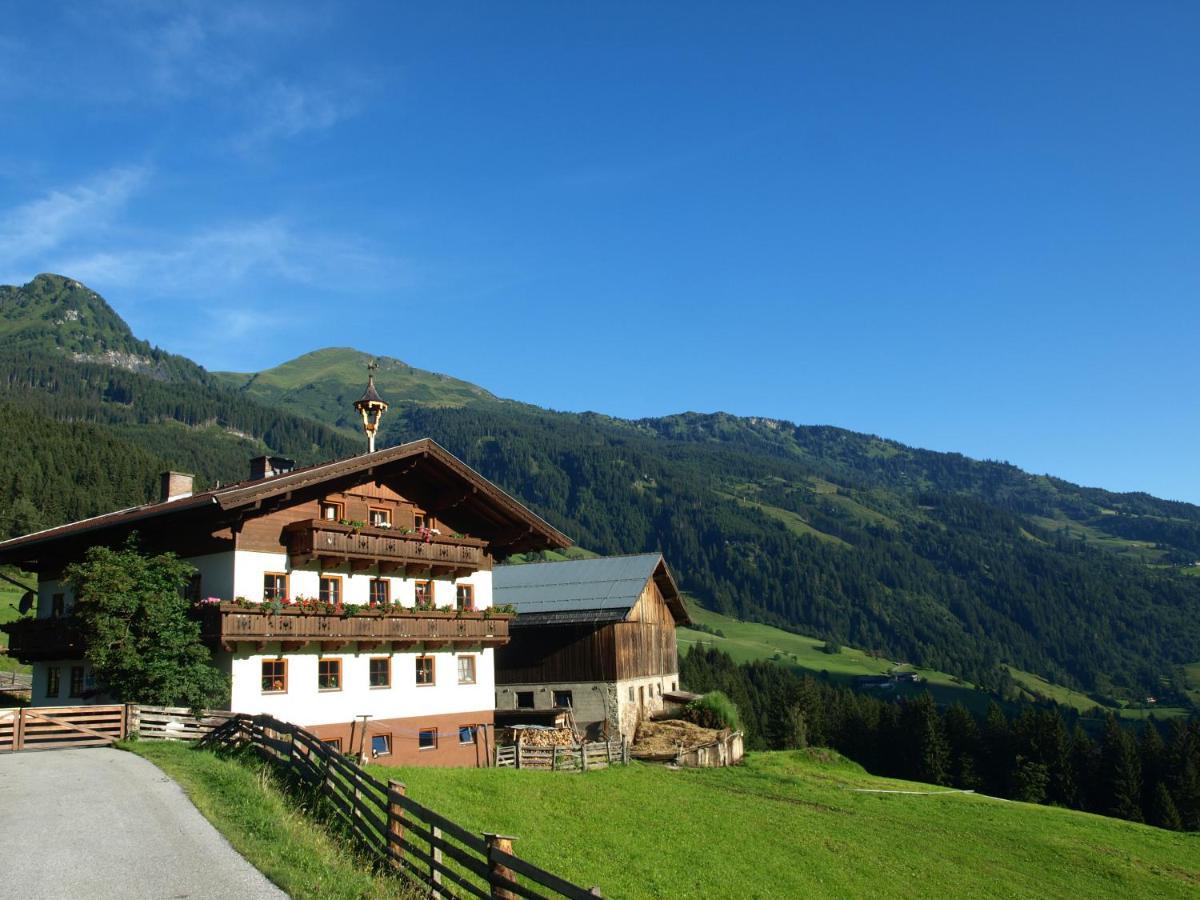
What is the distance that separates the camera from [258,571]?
34.8 m

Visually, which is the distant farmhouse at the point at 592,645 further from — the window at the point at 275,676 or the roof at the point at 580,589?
the window at the point at 275,676

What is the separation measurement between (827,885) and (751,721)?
291ft

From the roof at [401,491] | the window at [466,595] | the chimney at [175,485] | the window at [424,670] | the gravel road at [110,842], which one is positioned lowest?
the gravel road at [110,842]

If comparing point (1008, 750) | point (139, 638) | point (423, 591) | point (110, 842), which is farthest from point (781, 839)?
point (1008, 750)

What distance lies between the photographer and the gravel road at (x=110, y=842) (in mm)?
13766

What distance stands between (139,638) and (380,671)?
9.86 meters

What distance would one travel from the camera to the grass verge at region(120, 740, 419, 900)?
14.5 meters

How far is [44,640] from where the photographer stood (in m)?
37.6

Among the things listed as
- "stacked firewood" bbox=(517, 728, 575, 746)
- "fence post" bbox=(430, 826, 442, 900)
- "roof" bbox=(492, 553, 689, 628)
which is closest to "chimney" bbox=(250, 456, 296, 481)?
"stacked firewood" bbox=(517, 728, 575, 746)

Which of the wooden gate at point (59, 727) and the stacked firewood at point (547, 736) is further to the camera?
the stacked firewood at point (547, 736)

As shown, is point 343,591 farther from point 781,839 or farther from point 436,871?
point 436,871

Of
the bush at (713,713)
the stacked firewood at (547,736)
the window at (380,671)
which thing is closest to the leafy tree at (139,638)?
the window at (380,671)

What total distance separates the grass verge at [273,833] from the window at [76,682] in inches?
634

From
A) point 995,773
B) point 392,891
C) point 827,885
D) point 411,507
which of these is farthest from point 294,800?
point 995,773
